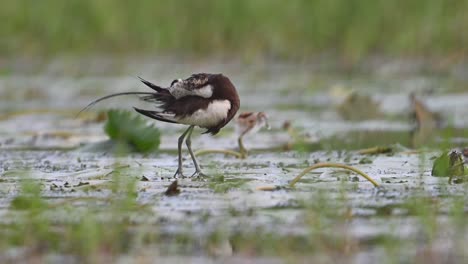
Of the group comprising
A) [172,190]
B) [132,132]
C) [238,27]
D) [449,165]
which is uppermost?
[238,27]

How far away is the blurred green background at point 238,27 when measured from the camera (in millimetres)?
13242

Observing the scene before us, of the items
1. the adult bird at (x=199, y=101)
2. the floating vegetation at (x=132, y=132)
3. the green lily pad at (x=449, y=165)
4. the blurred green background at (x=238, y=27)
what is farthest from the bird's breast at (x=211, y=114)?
the blurred green background at (x=238, y=27)

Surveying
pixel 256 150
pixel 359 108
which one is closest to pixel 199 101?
pixel 256 150

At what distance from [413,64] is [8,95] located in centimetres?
478

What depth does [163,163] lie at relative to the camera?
655 cm

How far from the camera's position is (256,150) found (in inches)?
290

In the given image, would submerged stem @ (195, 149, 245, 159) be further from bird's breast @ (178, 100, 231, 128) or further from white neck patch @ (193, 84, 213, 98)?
white neck patch @ (193, 84, 213, 98)

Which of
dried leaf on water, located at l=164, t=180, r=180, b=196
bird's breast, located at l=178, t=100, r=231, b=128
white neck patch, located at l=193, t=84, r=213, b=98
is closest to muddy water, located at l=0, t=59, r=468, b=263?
dried leaf on water, located at l=164, t=180, r=180, b=196

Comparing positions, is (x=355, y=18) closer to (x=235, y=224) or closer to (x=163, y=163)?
(x=163, y=163)

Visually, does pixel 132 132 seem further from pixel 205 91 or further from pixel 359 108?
pixel 359 108

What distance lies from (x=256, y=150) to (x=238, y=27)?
688 cm

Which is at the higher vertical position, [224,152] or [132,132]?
[132,132]

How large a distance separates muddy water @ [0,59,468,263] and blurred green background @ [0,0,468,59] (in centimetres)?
29

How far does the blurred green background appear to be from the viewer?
13.2 meters
